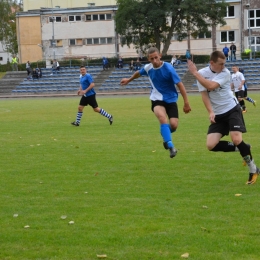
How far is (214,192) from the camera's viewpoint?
771 centimetres

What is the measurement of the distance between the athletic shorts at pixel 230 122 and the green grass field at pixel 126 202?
0.76 meters

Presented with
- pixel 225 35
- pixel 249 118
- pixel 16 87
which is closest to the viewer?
pixel 249 118

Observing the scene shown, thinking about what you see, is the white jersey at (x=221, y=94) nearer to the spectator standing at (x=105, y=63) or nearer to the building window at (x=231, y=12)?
the spectator standing at (x=105, y=63)

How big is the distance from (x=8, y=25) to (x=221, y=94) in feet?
284

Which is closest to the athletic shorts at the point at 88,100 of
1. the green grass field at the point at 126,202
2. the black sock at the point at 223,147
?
the green grass field at the point at 126,202

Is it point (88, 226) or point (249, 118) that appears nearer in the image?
point (88, 226)

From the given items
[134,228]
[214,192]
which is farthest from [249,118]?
[134,228]

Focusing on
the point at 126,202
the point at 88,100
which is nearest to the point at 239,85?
the point at 88,100

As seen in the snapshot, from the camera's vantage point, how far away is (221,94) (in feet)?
27.7

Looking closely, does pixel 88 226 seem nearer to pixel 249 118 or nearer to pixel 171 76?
pixel 171 76

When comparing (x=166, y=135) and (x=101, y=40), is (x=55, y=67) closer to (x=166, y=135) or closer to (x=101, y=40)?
(x=101, y=40)

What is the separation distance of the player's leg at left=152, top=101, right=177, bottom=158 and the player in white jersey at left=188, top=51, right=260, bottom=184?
1.03 meters

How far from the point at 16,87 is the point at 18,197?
155ft

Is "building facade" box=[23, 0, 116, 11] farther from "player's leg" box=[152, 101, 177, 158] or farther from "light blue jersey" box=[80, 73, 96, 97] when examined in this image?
"player's leg" box=[152, 101, 177, 158]
